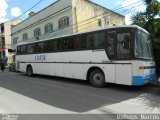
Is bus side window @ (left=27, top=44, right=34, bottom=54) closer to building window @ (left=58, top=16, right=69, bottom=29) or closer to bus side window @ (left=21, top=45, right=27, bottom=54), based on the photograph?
bus side window @ (left=21, top=45, right=27, bottom=54)

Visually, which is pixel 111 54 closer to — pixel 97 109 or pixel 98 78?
pixel 98 78

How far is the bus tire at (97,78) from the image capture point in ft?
34.1

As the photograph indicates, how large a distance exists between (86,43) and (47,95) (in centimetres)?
362

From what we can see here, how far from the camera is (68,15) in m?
22.8

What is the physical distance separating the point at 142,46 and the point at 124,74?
4.93 feet

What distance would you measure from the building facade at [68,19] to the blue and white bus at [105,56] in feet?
29.7

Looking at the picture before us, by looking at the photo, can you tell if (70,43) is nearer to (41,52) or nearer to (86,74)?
(86,74)

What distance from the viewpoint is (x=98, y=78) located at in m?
10.6

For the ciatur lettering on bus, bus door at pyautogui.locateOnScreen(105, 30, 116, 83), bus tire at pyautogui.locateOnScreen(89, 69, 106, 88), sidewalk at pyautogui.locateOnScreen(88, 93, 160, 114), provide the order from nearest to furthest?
1. sidewalk at pyautogui.locateOnScreen(88, 93, 160, 114)
2. bus door at pyautogui.locateOnScreen(105, 30, 116, 83)
3. bus tire at pyautogui.locateOnScreen(89, 69, 106, 88)
4. the ciatur lettering on bus

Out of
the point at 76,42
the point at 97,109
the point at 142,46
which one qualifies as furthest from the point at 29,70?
the point at 97,109

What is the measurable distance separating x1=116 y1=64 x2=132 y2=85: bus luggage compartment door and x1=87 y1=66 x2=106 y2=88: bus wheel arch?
1039mm

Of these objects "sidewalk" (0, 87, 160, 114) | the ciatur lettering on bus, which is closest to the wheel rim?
"sidewalk" (0, 87, 160, 114)

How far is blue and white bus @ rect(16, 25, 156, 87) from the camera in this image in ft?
29.4

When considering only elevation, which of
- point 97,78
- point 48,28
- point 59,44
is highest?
point 48,28
